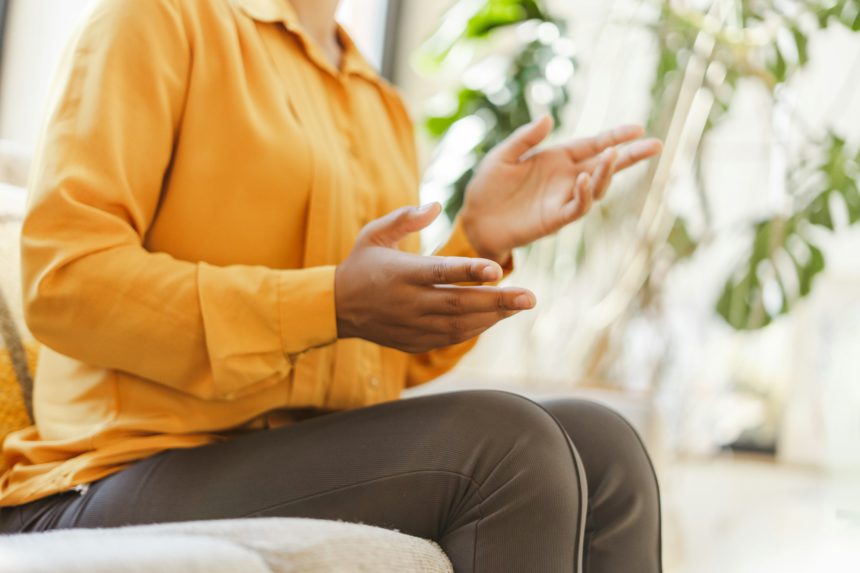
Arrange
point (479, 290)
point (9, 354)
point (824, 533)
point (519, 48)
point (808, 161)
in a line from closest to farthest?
point (479, 290)
point (9, 354)
point (808, 161)
point (519, 48)
point (824, 533)

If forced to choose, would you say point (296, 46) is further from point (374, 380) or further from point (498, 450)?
point (498, 450)

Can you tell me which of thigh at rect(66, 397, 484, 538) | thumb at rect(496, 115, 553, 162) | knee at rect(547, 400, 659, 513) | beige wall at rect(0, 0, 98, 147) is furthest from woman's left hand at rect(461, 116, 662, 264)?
beige wall at rect(0, 0, 98, 147)

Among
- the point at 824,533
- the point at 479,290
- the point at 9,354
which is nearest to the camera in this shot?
the point at 479,290

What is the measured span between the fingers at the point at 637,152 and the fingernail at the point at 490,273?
44 cm

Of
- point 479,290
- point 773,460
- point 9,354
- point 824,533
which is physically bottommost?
point 773,460

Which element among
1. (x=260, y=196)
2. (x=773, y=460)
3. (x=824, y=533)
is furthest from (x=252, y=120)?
(x=773, y=460)

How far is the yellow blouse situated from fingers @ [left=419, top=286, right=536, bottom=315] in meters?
0.11

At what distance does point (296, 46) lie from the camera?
1113mm

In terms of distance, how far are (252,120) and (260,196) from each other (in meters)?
0.08

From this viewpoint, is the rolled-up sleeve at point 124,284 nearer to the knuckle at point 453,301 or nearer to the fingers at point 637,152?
the knuckle at point 453,301

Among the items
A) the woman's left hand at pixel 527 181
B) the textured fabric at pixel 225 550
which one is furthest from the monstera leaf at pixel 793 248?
the textured fabric at pixel 225 550

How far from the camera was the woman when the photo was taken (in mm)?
780

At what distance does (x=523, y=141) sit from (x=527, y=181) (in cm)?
5

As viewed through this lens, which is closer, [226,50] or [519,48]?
[226,50]
